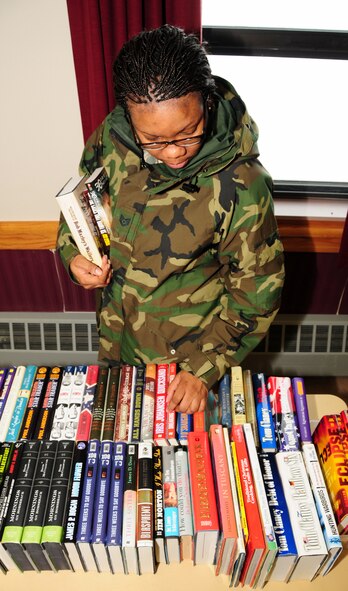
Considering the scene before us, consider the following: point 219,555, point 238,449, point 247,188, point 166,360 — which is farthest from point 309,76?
point 219,555

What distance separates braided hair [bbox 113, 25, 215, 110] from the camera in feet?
3.29

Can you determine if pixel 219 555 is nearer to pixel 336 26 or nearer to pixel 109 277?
pixel 109 277

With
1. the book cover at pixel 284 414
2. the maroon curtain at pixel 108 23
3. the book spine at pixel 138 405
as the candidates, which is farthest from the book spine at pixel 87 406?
the maroon curtain at pixel 108 23

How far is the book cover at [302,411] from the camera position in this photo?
47.9 inches

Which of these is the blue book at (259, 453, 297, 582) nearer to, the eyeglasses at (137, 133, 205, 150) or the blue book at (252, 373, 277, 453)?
the blue book at (252, 373, 277, 453)

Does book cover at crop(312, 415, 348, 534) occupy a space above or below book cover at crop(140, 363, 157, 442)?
below

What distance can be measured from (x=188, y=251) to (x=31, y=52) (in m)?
1.02

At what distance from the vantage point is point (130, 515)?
107 cm

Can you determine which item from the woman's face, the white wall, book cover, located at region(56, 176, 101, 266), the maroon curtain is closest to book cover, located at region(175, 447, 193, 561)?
book cover, located at region(56, 176, 101, 266)

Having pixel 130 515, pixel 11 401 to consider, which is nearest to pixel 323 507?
pixel 130 515

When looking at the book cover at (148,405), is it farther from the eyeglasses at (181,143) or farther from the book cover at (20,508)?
the eyeglasses at (181,143)

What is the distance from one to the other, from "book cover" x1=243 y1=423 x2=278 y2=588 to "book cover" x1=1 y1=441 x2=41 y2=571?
499 mm

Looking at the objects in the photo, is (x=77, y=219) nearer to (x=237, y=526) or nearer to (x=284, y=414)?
(x=284, y=414)

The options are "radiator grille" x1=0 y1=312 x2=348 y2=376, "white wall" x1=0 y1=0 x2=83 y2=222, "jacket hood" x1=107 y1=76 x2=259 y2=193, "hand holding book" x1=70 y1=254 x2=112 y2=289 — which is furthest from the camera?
"radiator grille" x1=0 y1=312 x2=348 y2=376
